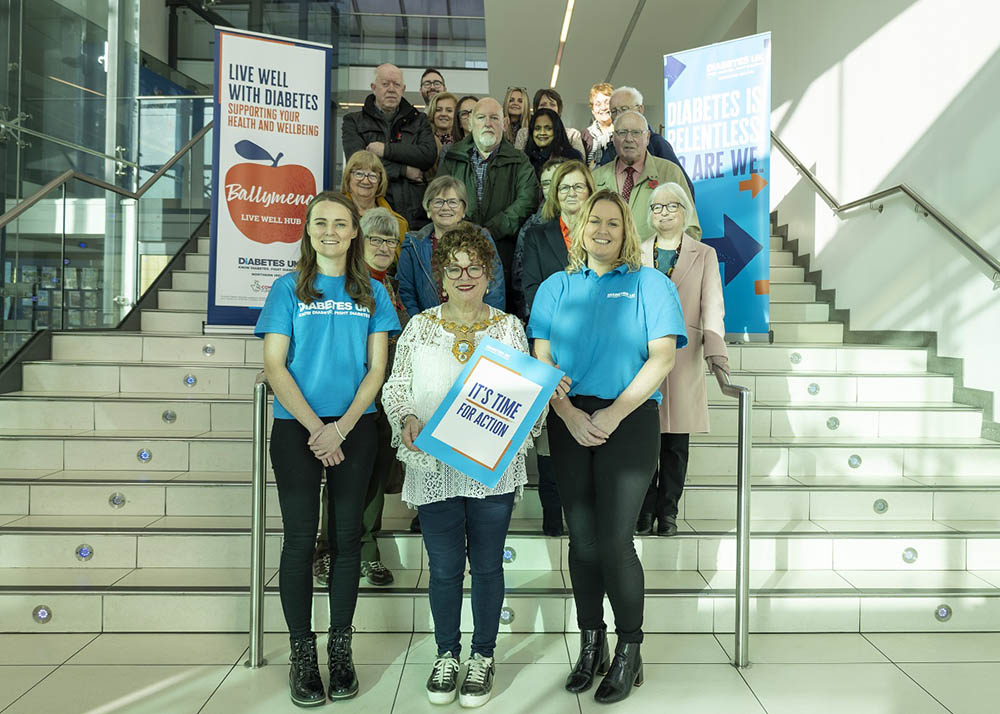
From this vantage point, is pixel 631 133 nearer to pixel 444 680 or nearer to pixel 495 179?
pixel 495 179

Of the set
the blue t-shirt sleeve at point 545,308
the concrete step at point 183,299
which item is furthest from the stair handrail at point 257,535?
the concrete step at point 183,299

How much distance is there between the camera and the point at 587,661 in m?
2.57

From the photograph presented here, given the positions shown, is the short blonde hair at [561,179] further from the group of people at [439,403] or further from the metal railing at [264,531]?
the metal railing at [264,531]

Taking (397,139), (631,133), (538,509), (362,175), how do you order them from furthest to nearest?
(397,139) → (631,133) → (538,509) → (362,175)

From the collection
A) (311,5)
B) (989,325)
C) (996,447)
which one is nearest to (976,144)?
(989,325)

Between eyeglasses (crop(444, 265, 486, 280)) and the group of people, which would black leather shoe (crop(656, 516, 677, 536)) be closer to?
the group of people

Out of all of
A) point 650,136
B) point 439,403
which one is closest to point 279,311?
point 439,403

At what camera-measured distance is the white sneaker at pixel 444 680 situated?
2459 millimetres

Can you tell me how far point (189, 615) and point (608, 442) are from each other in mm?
1814

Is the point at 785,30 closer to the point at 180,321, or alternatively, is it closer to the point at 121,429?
the point at 180,321

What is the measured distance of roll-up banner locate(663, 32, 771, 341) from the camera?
4910mm

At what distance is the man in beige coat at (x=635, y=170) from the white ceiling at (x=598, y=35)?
Result: 5112 millimetres

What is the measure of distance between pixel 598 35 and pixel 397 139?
222 inches

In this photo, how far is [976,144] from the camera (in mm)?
4383
